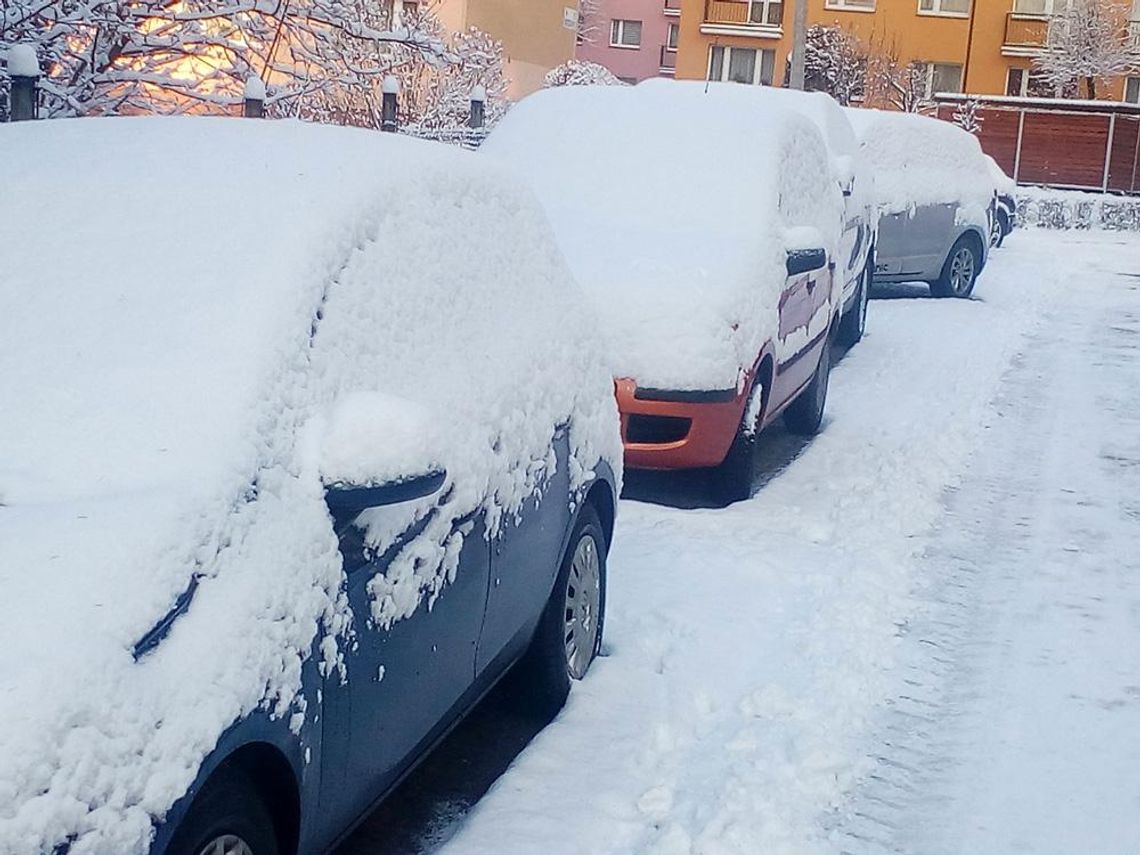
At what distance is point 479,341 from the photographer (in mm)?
3982

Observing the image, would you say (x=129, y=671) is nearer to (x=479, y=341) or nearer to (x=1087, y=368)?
(x=479, y=341)

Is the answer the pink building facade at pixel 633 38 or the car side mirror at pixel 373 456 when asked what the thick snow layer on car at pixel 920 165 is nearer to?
the car side mirror at pixel 373 456

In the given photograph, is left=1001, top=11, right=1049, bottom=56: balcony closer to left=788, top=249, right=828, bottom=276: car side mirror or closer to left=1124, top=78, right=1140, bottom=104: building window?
left=1124, top=78, right=1140, bottom=104: building window

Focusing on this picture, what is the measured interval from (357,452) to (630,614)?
2.94 m

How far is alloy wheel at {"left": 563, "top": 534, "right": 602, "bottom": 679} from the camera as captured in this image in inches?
193

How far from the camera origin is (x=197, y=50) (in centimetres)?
983

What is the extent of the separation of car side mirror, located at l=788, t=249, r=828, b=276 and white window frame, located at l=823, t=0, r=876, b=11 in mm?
46491

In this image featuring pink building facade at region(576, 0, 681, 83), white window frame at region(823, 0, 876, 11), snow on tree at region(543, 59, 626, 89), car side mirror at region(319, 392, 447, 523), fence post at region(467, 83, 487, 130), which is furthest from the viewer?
pink building facade at region(576, 0, 681, 83)

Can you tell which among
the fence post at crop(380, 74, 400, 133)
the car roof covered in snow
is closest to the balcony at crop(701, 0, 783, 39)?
the car roof covered in snow

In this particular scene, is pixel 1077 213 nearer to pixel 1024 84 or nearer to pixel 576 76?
pixel 576 76

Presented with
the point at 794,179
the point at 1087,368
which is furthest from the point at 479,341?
the point at 1087,368

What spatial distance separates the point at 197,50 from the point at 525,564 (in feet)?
22.0

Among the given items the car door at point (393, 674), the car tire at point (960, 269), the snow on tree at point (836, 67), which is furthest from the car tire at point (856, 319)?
the snow on tree at point (836, 67)

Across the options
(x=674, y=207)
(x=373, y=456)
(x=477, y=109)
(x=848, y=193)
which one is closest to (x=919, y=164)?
(x=477, y=109)
